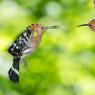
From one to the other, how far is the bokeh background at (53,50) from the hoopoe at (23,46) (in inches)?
0.7

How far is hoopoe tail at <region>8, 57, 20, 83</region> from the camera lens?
1.31 meters

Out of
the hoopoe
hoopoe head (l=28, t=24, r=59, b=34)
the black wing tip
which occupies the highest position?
hoopoe head (l=28, t=24, r=59, b=34)

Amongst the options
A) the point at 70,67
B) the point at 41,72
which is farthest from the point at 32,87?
the point at 70,67

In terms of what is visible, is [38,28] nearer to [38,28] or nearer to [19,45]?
[38,28]

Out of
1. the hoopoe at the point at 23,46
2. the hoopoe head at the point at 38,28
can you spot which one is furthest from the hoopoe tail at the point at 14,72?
the hoopoe head at the point at 38,28

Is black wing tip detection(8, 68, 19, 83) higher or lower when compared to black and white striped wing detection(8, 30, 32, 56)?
lower

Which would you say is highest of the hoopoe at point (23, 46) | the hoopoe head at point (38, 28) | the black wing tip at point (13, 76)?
the hoopoe head at point (38, 28)

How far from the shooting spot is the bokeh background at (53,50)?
1.32 meters

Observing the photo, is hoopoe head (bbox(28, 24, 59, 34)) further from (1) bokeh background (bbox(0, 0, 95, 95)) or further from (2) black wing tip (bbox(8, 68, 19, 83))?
(2) black wing tip (bbox(8, 68, 19, 83))

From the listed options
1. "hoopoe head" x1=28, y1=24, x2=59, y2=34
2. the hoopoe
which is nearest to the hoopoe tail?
the hoopoe

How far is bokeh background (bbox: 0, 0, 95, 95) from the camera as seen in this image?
132cm

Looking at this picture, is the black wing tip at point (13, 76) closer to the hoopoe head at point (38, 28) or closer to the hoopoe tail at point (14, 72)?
the hoopoe tail at point (14, 72)

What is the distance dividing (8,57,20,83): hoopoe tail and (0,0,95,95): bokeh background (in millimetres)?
17

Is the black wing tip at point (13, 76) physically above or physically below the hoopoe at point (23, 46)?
below
